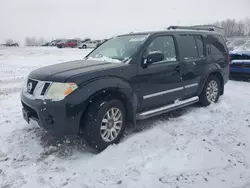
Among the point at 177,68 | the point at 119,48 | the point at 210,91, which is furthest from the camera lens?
the point at 210,91

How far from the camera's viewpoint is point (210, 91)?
558 centimetres

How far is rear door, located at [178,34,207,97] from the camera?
15.3ft

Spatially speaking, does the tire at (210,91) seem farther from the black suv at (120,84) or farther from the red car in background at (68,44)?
the red car in background at (68,44)

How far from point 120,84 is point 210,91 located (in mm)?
3031

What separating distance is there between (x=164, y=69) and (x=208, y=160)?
181cm

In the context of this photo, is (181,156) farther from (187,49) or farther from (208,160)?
(187,49)

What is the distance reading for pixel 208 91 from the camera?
5527 millimetres

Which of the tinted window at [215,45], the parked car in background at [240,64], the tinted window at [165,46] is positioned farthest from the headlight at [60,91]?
the parked car in background at [240,64]

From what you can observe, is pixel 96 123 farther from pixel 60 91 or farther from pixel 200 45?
pixel 200 45

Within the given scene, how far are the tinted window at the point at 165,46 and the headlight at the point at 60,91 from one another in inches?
65.9

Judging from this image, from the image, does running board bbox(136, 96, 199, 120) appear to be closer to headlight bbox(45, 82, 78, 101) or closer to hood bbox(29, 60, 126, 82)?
hood bbox(29, 60, 126, 82)

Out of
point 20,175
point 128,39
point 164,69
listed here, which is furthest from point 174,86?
point 20,175

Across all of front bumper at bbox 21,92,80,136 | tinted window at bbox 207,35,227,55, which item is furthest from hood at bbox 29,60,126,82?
tinted window at bbox 207,35,227,55

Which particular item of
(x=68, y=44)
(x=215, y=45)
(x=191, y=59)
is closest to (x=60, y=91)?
(x=191, y=59)
